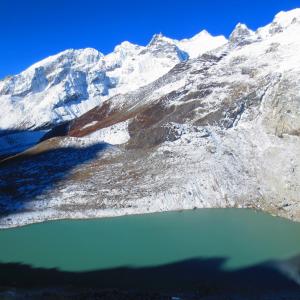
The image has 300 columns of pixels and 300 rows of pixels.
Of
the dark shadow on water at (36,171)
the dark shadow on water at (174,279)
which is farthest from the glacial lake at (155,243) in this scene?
the dark shadow on water at (36,171)

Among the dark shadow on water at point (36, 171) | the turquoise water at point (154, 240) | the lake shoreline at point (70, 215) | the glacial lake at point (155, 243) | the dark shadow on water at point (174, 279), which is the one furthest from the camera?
the dark shadow on water at point (36, 171)

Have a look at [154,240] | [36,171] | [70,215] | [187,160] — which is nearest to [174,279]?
[154,240]

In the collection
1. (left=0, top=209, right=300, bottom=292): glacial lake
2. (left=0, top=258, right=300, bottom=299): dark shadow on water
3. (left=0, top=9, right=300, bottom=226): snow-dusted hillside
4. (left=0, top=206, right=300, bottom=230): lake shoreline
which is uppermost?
(left=0, top=9, right=300, bottom=226): snow-dusted hillside

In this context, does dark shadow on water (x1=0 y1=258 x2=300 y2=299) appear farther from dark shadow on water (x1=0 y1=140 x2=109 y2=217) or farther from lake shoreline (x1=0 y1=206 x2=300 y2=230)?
dark shadow on water (x1=0 y1=140 x2=109 y2=217)

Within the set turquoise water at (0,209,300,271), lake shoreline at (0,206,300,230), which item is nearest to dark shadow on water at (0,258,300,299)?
turquoise water at (0,209,300,271)

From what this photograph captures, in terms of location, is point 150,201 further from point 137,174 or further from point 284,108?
point 284,108

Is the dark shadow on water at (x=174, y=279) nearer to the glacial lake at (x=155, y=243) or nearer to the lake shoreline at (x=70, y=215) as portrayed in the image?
the glacial lake at (x=155, y=243)

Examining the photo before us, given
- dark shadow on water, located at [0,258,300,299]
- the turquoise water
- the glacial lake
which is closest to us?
dark shadow on water, located at [0,258,300,299]
